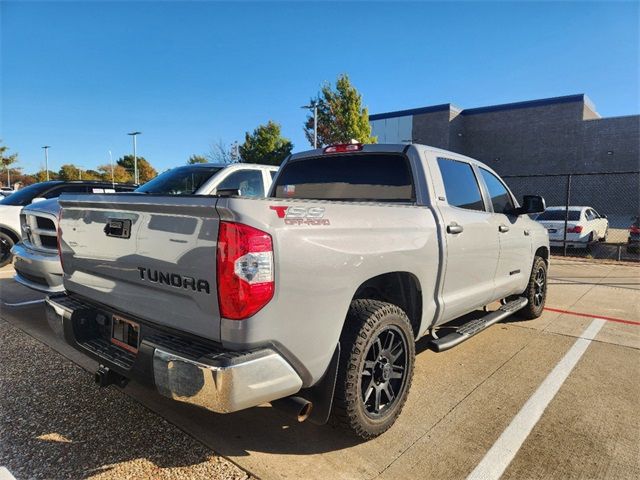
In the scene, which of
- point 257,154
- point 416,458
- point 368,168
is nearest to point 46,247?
point 368,168

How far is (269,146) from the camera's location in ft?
111

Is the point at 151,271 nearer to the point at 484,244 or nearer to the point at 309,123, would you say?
the point at 484,244

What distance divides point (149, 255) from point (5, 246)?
733 cm

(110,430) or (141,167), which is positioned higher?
(141,167)

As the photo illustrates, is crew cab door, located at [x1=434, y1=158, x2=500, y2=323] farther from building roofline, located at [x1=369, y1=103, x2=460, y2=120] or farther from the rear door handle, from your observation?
building roofline, located at [x1=369, y1=103, x2=460, y2=120]

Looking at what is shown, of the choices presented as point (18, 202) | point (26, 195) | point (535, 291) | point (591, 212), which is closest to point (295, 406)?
point (535, 291)

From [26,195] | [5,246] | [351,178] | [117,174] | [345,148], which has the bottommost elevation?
[5,246]

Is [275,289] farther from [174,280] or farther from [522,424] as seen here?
[522,424]

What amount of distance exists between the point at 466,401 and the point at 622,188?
103 feet

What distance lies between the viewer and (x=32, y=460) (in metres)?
2.49

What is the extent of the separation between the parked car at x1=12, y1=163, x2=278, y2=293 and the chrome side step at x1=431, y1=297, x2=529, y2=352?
131 inches

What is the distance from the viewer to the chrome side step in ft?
10.8

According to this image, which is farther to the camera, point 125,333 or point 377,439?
point 377,439

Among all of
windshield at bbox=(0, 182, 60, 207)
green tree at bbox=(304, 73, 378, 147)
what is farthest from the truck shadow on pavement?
green tree at bbox=(304, 73, 378, 147)
